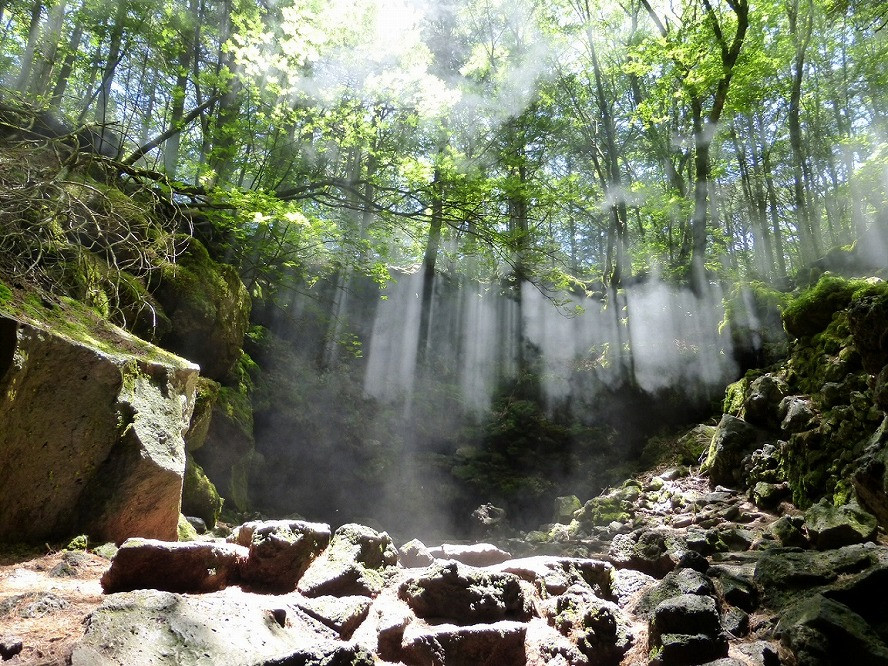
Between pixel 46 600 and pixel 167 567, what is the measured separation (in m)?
0.50

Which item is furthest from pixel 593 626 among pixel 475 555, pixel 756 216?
pixel 756 216

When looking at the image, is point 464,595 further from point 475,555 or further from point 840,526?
point 840,526

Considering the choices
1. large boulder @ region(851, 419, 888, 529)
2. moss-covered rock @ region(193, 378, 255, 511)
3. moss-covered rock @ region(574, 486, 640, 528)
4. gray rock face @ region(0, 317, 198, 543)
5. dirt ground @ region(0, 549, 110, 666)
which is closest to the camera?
dirt ground @ region(0, 549, 110, 666)

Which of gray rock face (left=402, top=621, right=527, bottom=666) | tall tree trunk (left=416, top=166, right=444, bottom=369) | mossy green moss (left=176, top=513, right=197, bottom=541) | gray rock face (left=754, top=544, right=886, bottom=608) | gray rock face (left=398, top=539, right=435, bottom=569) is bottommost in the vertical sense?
gray rock face (left=402, top=621, right=527, bottom=666)

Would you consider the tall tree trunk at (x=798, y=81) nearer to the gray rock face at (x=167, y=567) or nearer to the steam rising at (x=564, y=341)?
the steam rising at (x=564, y=341)

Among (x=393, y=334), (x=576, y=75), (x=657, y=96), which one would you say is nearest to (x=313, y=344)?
(x=393, y=334)

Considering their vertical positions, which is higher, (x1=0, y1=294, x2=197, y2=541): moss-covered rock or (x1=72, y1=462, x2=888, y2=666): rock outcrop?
(x1=0, y1=294, x2=197, y2=541): moss-covered rock

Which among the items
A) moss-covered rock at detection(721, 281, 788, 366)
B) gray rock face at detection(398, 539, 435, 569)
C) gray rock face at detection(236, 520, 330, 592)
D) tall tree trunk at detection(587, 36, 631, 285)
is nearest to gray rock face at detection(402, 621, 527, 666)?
gray rock face at detection(236, 520, 330, 592)

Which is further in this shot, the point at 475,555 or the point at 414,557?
the point at 475,555

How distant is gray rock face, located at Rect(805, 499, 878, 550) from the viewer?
3.62 m

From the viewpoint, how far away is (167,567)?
2500 millimetres

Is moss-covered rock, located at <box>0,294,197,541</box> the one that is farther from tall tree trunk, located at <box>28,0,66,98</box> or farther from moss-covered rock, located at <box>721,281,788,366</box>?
moss-covered rock, located at <box>721,281,788,366</box>

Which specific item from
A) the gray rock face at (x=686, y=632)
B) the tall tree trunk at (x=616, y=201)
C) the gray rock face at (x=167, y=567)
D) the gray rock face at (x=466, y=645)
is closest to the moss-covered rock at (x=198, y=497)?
the gray rock face at (x=167, y=567)

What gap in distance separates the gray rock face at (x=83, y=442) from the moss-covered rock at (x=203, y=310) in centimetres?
261
